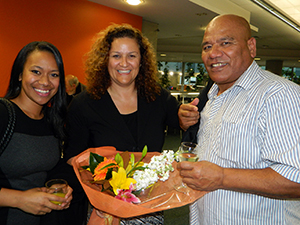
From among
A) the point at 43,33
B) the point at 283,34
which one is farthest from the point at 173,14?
the point at 283,34

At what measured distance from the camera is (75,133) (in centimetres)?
169

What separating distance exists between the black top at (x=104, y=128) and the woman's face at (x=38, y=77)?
234 mm

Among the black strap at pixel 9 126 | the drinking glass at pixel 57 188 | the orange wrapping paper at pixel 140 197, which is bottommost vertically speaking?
the drinking glass at pixel 57 188

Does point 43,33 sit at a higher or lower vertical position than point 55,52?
higher

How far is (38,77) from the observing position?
1583 mm

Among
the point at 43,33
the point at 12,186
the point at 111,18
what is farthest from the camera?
the point at 111,18

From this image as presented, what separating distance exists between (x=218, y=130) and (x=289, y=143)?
0.40 metres

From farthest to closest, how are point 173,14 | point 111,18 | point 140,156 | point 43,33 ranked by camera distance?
point 173,14, point 111,18, point 43,33, point 140,156

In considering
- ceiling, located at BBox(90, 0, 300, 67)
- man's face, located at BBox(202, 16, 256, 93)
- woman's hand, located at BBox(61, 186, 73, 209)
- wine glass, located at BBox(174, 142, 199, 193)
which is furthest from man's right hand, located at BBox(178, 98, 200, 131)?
ceiling, located at BBox(90, 0, 300, 67)

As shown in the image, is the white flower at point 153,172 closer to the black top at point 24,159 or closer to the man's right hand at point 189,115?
the man's right hand at point 189,115

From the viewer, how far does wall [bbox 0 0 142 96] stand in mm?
4164

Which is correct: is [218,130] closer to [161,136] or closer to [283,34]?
[161,136]

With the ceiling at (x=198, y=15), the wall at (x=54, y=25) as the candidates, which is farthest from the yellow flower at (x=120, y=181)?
the ceiling at (x=198, y=15)

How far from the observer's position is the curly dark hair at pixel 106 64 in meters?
1.81
